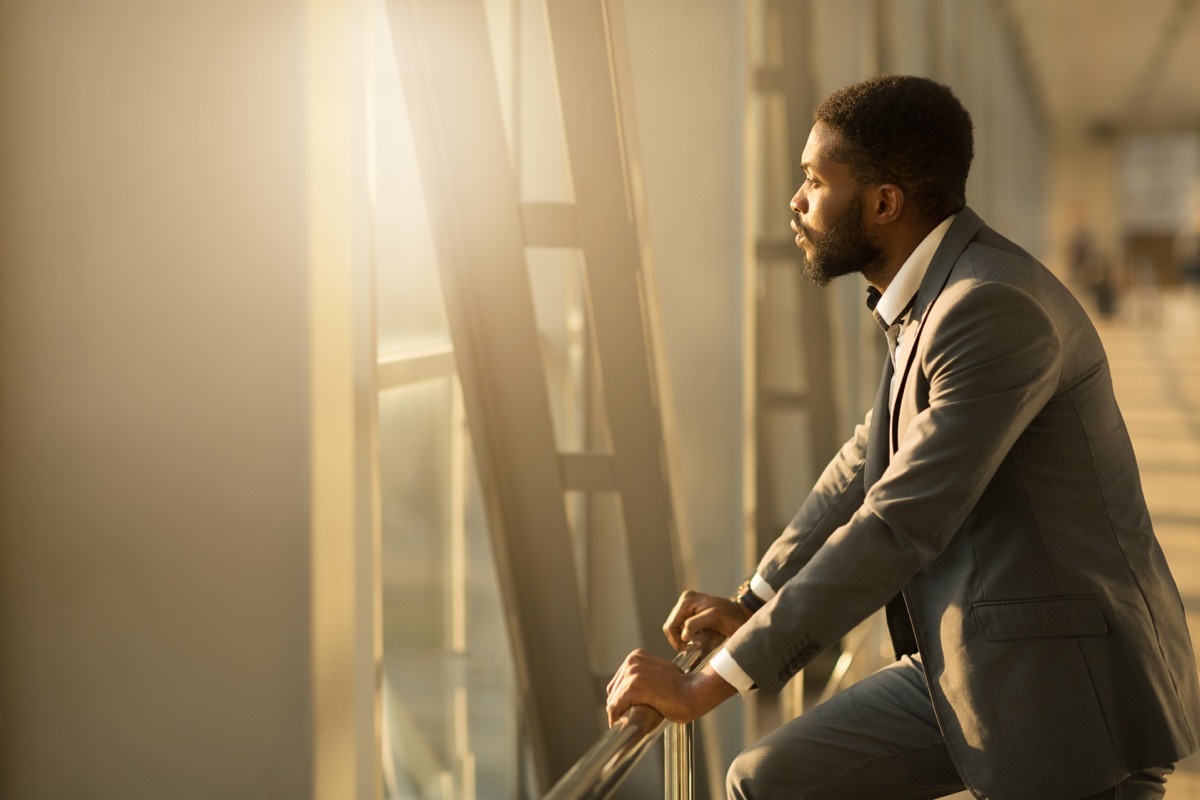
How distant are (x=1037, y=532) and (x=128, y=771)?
147 cm

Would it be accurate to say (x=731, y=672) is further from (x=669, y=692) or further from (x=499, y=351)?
(x=499, y=351)

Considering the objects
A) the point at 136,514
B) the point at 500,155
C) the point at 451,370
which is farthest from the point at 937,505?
the point at 451,370

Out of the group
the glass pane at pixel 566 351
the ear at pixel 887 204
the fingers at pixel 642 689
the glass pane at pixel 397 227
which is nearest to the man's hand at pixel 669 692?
the fingers at pixel 642 689

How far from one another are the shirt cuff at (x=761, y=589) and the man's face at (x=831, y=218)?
556 mm

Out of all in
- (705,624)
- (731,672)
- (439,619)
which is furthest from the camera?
(439,619)

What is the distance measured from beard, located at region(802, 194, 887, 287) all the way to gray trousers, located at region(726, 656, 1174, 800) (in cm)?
68

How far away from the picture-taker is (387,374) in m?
4.08

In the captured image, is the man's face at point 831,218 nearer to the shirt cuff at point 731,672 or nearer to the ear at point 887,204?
the ear at point 887,204

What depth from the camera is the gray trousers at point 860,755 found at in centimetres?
207

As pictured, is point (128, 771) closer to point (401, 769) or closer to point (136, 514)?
point (136, 514)

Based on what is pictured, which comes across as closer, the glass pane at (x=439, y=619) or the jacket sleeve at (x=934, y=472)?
the jacket sleeve at (x=934, y=472)

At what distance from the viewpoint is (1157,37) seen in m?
23.8

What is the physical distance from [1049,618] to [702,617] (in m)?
0.62

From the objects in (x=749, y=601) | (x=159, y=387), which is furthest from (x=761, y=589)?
(x=159, y=387)
